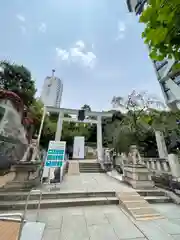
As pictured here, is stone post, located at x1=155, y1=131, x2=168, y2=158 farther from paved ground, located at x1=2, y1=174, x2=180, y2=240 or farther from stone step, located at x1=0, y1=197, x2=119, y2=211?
Result: stone step, located at x1=0, y1=197, x2=119, y2=211

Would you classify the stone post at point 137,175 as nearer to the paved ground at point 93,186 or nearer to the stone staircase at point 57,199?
the paved ground at point 93,186

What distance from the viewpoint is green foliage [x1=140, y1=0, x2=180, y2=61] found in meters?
0.97

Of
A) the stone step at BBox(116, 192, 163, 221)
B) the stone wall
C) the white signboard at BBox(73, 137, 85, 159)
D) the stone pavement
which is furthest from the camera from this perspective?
the white signboard at BBox(73, 137, 85, 159)

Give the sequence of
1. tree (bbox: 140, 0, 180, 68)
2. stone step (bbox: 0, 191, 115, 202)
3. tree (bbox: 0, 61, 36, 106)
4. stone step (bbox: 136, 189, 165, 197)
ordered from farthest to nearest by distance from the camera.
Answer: tree (bbox: 0, 61, 36, 106) < stone step (bbox: 136, 189, 165, 197) < stone step (bbox: 0, 191, 115, 202) < tree (bbox: 140, 0, 180, 68)

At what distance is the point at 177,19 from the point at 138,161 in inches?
178

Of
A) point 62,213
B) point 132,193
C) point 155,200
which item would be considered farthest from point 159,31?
point 155,200

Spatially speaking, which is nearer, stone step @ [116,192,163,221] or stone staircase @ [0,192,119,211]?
stone step @ [116,192,163,221]

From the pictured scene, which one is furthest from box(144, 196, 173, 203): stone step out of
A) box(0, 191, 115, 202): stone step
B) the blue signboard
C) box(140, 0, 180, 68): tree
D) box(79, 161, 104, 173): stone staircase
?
box(79, 161, 104, 173): stone staircase

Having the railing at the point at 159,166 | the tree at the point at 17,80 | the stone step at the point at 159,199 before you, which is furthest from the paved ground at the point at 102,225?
the tree at the point at 17,80

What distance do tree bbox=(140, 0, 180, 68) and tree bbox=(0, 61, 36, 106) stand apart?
11247mm

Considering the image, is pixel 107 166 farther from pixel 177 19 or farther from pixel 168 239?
pixel 177 19

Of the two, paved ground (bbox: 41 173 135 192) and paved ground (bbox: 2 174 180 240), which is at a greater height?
paved ground (bbox: 41 173 135 192)

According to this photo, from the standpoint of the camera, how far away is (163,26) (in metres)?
1.07

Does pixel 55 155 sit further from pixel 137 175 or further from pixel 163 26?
pixel 163 26
